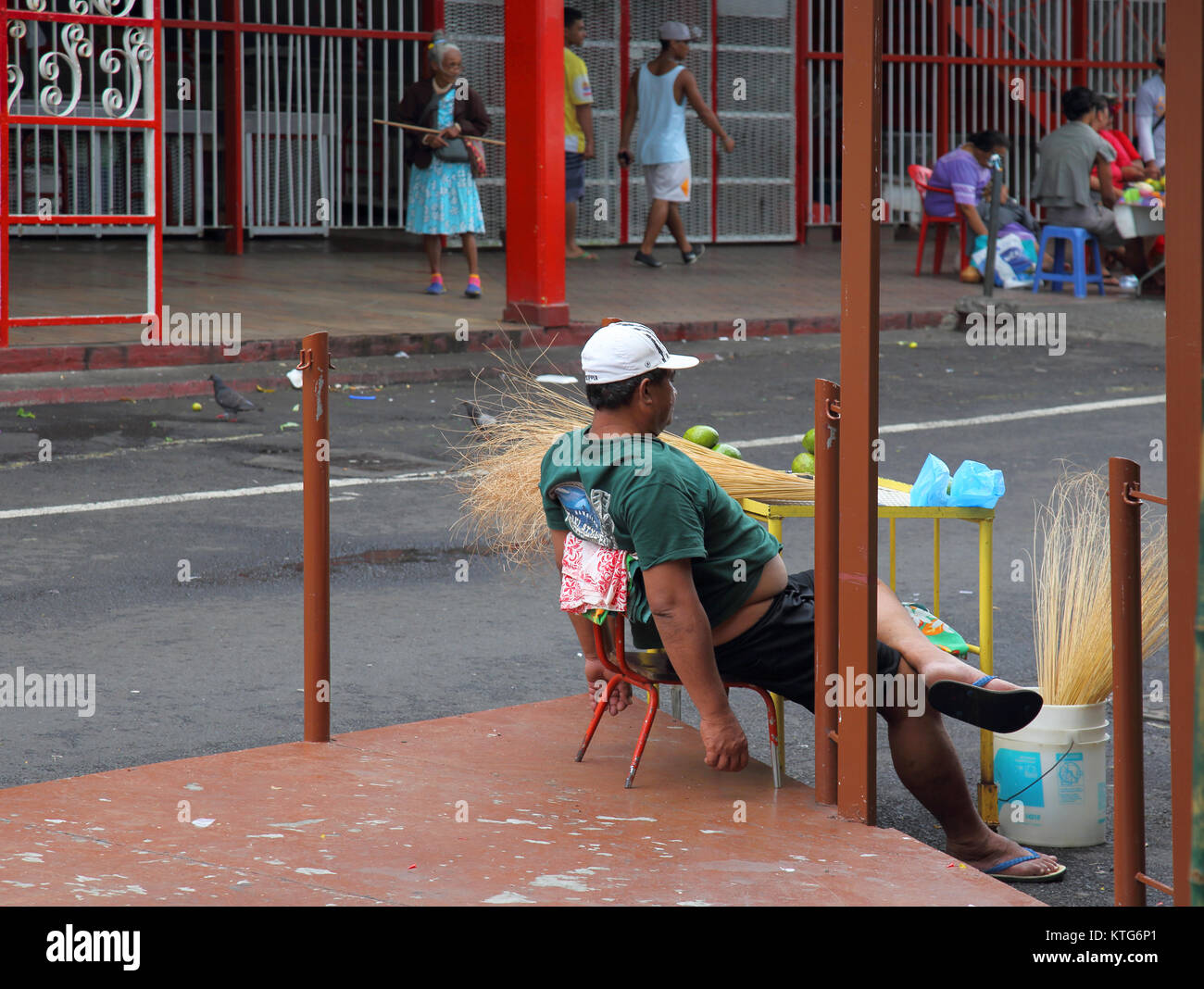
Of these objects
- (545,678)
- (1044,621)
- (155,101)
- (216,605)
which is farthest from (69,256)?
(1044,621)

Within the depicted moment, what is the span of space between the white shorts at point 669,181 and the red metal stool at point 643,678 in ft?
38.5

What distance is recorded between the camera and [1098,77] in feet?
68.3

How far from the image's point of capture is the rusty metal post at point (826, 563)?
3883 mm

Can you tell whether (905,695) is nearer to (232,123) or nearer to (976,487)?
(976,487)

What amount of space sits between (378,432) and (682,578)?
5.78m

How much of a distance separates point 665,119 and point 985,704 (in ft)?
40.3

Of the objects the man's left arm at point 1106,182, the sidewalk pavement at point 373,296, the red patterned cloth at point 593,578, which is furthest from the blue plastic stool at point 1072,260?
the red patterned cloth at point 593,578

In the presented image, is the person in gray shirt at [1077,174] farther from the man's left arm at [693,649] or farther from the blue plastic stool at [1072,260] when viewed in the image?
the man's left arm at [693,649]

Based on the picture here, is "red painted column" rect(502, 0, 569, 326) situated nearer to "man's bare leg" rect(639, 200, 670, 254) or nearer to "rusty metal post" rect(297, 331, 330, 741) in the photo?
"man's bare leg" rect(639, 200, 670, 254)

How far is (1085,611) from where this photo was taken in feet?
14.8

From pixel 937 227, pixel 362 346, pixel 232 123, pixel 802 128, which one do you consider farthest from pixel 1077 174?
pixel 232 123

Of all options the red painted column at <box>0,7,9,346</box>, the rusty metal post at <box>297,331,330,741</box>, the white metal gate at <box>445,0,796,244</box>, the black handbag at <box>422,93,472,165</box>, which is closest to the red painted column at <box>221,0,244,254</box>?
the white metal gate at <box>445,0,796,244</box>

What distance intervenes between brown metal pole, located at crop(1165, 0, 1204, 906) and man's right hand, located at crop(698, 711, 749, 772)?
134 cm
